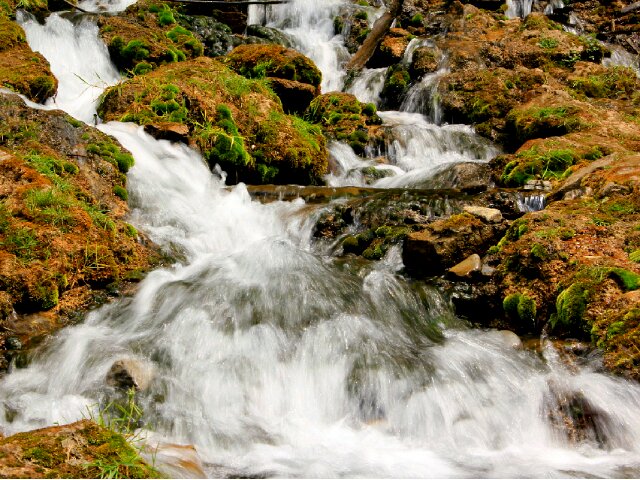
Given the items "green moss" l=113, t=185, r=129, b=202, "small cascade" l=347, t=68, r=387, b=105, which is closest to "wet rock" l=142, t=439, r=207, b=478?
"green moss" l=113, t=185, r=129, b=202

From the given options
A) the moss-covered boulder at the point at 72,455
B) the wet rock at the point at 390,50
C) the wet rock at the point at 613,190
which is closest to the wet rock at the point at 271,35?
the wet rock at the point at 390,50

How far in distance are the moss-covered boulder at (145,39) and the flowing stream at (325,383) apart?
835cm

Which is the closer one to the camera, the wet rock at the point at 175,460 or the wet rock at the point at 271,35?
the wet rock at the point at 175,460

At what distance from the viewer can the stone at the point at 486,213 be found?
746cm

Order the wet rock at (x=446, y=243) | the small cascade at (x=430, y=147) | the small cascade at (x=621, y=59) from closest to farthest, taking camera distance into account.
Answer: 1. the wet rock at (x=446, y=243)
2. the small cascade at (x=430, y=147)
3. the small cascade at (x=621, y=59)

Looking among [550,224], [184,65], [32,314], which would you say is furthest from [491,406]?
[184,65]

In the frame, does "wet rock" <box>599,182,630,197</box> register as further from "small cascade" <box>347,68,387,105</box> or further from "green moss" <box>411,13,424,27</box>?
"green moss" <box>411,13,424,27</box>

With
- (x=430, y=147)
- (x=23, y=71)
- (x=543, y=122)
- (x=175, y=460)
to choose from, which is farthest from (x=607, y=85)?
(x=175, y=460)

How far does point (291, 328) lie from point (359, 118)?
8.98 metres

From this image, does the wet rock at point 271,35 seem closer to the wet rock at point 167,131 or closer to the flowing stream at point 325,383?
the wet rock at point 167,131

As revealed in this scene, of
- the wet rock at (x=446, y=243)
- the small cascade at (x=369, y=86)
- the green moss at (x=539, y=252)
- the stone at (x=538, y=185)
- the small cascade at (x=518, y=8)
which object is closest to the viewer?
the green moss at (x=539, y=252)

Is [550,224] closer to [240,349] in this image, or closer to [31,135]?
[240,349]

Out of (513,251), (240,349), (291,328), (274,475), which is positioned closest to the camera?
(274,475)

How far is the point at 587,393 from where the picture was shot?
4.86m
